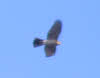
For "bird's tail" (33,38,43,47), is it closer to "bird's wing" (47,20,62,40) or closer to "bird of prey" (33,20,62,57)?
"bird of prey" (33,20,62,57)

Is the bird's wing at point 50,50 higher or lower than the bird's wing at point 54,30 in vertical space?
lower

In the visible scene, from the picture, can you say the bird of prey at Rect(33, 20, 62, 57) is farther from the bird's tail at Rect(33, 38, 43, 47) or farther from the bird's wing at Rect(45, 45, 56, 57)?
the bird's wing at Rect(45, 45, 56, 57)

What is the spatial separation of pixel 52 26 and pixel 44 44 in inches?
55.4

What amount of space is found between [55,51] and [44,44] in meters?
1.41

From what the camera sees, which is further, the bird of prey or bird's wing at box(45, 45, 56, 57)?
bird's wing at box(45, 45, 56, 57)

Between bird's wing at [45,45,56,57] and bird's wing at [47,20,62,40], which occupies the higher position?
bird's wing at [47,20,62,40]

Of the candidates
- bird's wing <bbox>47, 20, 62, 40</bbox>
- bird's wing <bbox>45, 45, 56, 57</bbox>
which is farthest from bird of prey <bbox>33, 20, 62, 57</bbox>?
bird's wing <bbox>45, 45, 56, 57</bbox>

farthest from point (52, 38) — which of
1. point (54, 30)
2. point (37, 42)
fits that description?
point (37, 42)

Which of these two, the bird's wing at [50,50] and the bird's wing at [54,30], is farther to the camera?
the bird's wing at [50,50]

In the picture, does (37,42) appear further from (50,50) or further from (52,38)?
(50,50)

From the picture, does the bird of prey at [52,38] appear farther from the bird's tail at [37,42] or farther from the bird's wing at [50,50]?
the bird's wing at [50,50]

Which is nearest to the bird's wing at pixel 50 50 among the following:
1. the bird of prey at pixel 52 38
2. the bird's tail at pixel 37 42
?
the bird of prey at pixel 52 38

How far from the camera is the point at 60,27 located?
92375mm

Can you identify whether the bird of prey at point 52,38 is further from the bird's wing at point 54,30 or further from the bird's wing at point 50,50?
the bird's wing at point 50,50
